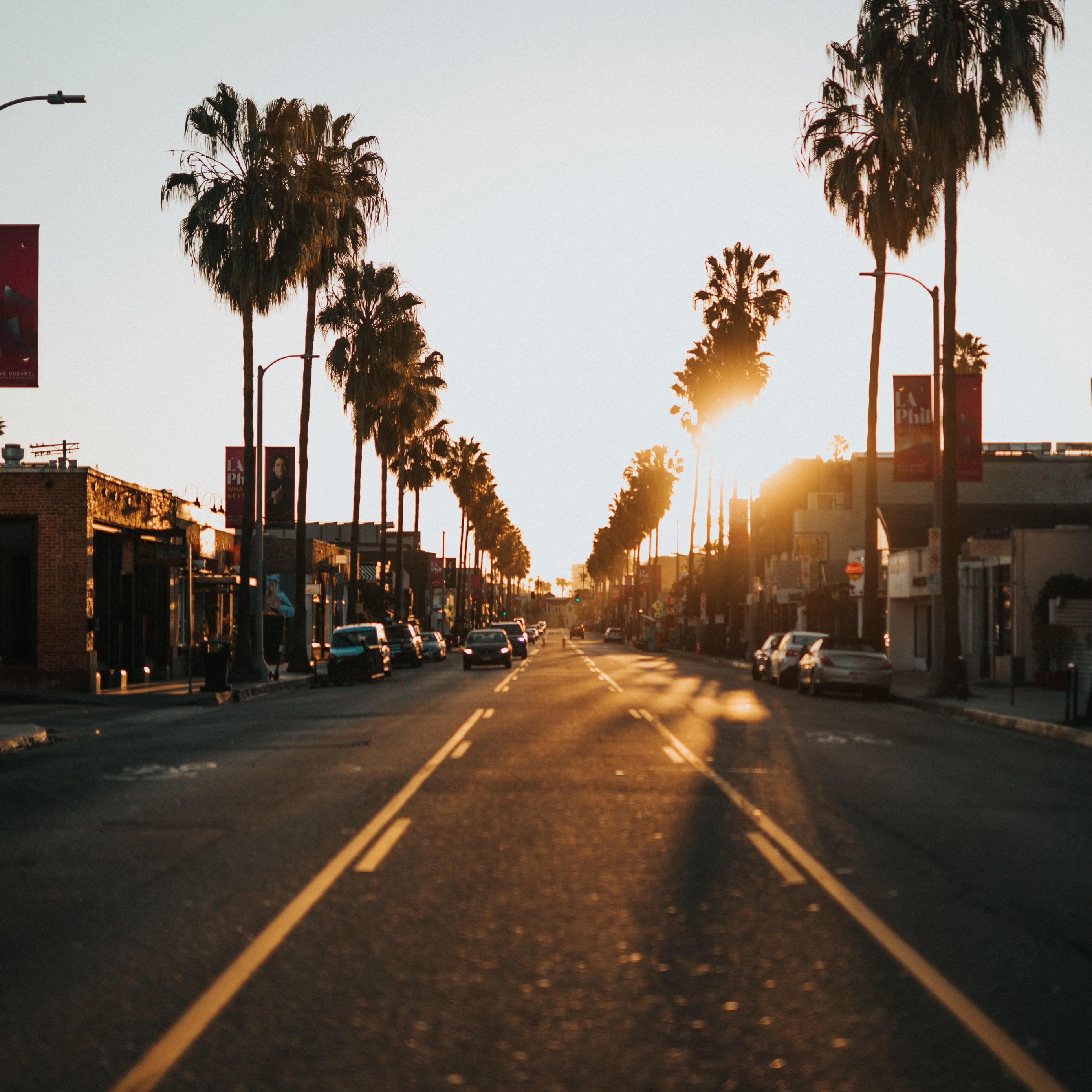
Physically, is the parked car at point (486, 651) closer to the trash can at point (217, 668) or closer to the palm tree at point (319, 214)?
the palm tree at point (319, 214)

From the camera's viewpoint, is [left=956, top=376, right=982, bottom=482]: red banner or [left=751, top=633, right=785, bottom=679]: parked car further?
[left=751, top=633, right=785, bottom=679]: parked car

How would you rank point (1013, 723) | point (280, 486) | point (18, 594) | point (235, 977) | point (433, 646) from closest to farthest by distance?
point (235, 977), point (1013, 723), point (18, 594), point (280, 486), point (433, 646)

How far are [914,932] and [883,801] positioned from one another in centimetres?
559

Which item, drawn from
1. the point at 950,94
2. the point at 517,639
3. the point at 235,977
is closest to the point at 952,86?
the point at 950,94

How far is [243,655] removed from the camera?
3806 cm

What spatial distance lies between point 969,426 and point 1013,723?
10.8 meters

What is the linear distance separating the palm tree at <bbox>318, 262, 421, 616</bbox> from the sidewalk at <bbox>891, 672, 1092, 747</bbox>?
23.7m

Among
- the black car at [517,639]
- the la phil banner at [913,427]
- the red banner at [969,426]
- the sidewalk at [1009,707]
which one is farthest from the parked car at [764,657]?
the black car at [517,639]

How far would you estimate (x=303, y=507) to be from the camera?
44.8m

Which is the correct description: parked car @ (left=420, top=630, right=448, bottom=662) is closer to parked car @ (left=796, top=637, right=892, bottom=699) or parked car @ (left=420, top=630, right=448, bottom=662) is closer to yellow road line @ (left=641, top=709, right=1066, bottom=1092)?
parked car @ (left=796, top=637, right=892, bottom=699)

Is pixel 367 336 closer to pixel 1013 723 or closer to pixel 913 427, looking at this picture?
pixel 913 427

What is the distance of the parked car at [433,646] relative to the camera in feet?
220

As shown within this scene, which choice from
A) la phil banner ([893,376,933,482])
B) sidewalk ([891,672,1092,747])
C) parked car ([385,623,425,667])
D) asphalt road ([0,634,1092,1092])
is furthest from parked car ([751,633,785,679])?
asphalt road ([0,634,1092,1092])

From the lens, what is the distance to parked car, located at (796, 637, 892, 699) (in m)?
31.8
